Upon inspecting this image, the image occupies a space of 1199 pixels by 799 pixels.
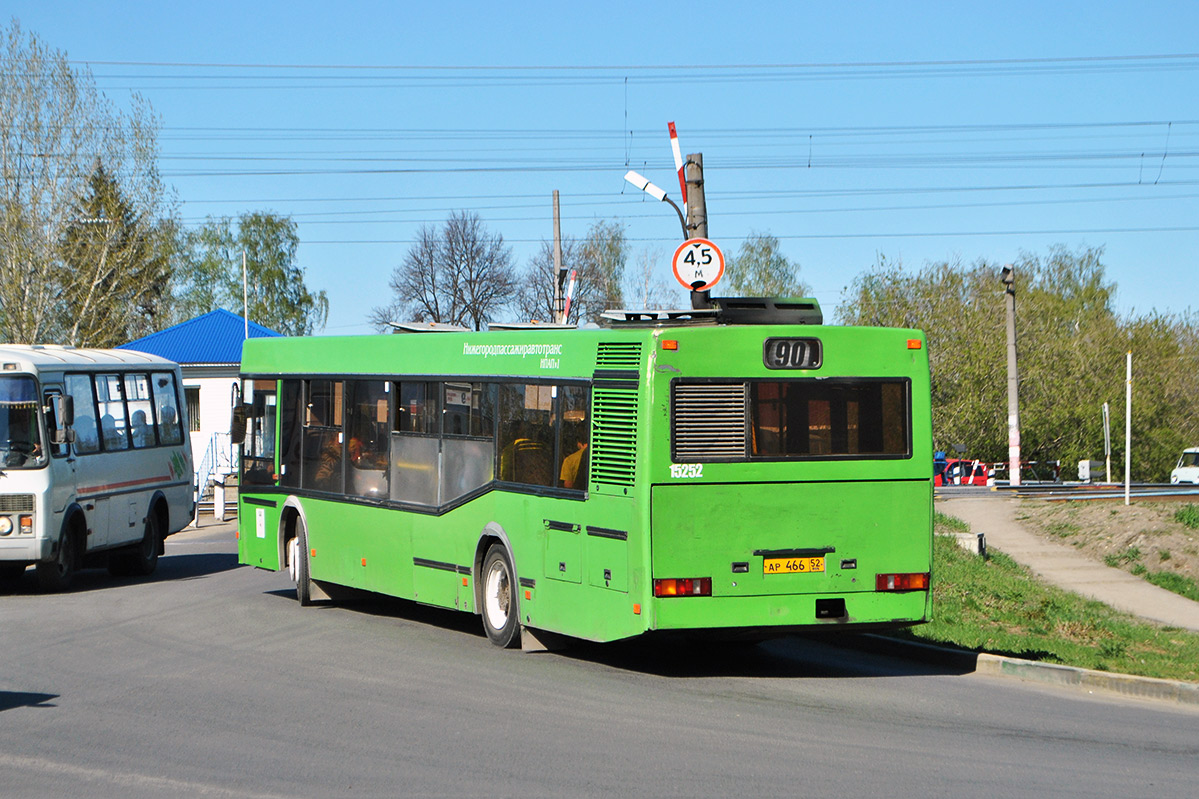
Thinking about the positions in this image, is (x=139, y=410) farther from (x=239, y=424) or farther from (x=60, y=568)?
(x=239, y=424)

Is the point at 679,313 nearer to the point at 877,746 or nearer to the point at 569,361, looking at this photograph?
the point at 569,361

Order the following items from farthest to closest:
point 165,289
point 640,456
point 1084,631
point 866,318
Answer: point 165,289 < point 866,318 < point 1084,631 < point 640,456

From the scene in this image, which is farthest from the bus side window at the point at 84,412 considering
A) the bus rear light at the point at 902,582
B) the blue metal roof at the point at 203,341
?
the blue metal roof at the point at 203,341

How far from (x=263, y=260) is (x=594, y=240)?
939 inches

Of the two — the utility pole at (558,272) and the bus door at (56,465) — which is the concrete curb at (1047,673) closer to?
the bus door at (56,465)

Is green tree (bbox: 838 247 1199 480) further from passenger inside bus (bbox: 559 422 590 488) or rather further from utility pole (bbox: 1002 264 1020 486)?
passenger inside bus (bbox: 559 422 590 488)

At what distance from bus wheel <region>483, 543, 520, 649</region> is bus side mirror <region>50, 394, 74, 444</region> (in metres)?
7.25

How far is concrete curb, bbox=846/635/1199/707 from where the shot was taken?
10219 mm

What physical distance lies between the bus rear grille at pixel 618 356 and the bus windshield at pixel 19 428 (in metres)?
9.53

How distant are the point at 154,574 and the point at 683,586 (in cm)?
1280

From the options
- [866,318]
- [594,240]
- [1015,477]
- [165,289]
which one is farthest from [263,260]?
[1015,477]

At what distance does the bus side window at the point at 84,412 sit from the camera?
61.3 feet

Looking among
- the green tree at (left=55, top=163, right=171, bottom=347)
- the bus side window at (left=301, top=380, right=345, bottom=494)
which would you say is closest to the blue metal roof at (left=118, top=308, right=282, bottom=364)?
the green tree at (left=55, top=163, right=171, bottom=347)

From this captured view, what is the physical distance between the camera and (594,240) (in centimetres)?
8219
